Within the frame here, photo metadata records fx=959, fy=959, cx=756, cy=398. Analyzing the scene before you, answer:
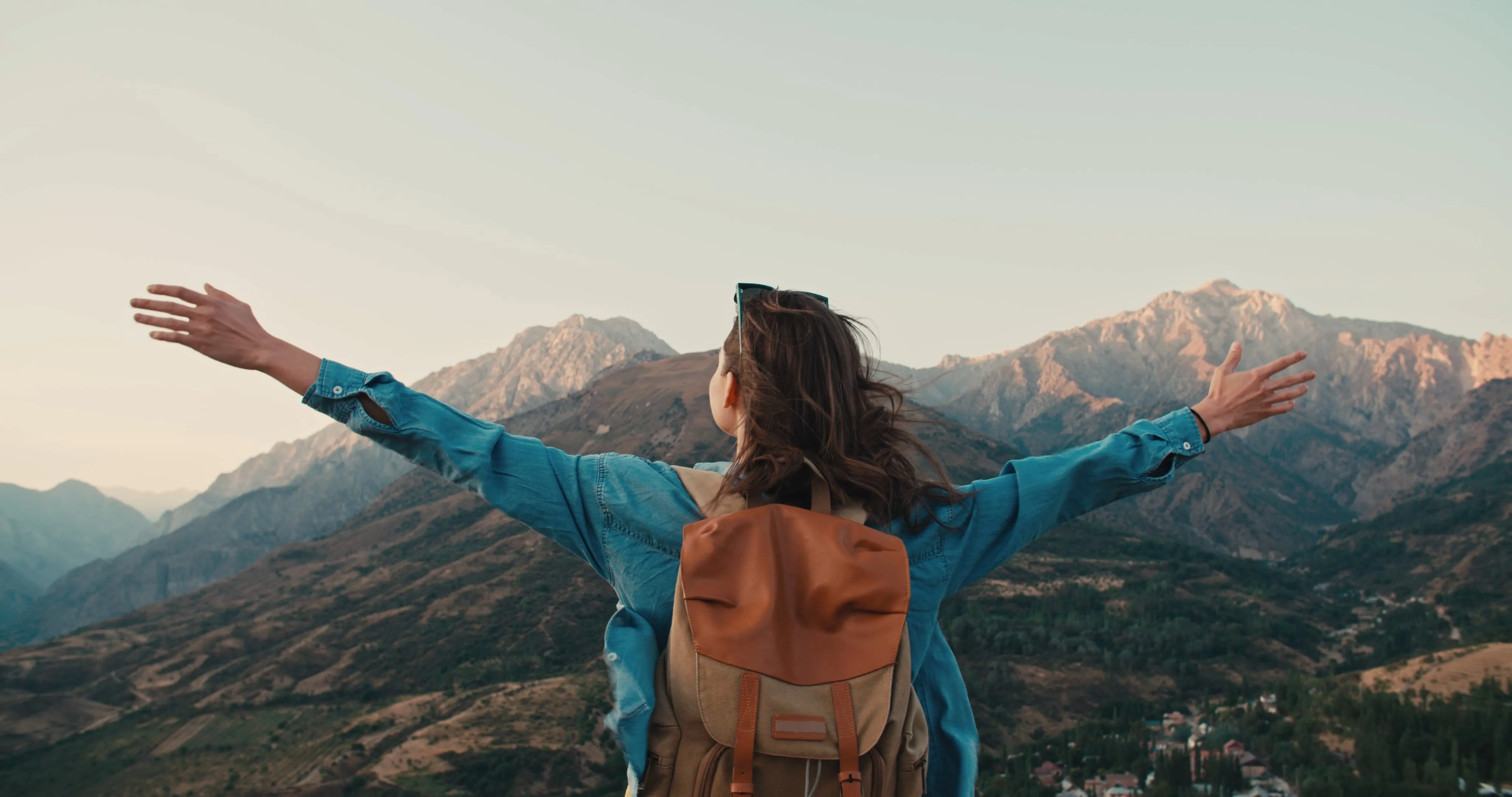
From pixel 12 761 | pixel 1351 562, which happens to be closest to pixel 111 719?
pixel 12 761

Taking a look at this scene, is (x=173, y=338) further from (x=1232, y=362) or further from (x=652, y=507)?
(x=1232, y=362)

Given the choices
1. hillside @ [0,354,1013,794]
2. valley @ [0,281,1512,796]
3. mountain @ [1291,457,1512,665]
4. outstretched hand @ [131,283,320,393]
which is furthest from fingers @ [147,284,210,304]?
mountain @ [1291,457,1512,665]

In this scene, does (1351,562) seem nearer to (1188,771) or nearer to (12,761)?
(1188,771)

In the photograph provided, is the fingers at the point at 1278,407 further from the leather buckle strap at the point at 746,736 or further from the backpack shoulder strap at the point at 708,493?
the leather buckle strap at the point at 746,736

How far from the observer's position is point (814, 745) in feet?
7.68

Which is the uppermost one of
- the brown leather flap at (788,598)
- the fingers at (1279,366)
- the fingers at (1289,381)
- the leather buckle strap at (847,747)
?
the fingers at (1279,366)

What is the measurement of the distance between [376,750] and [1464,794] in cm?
7356

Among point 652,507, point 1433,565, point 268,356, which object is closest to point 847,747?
point 652,507

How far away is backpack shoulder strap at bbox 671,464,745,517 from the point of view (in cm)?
265

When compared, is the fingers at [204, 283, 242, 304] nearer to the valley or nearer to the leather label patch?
the leather label patch

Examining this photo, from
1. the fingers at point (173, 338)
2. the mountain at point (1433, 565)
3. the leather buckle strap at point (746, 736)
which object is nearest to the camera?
the leather buckle strap at point (746, 736)

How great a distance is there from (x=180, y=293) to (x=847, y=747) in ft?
7.55

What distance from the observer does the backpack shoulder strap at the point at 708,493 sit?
2646 millimetres

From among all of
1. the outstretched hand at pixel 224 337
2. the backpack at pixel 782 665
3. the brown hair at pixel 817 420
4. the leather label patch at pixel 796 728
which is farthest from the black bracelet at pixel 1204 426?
the outstretched hand at pixel 224 337
